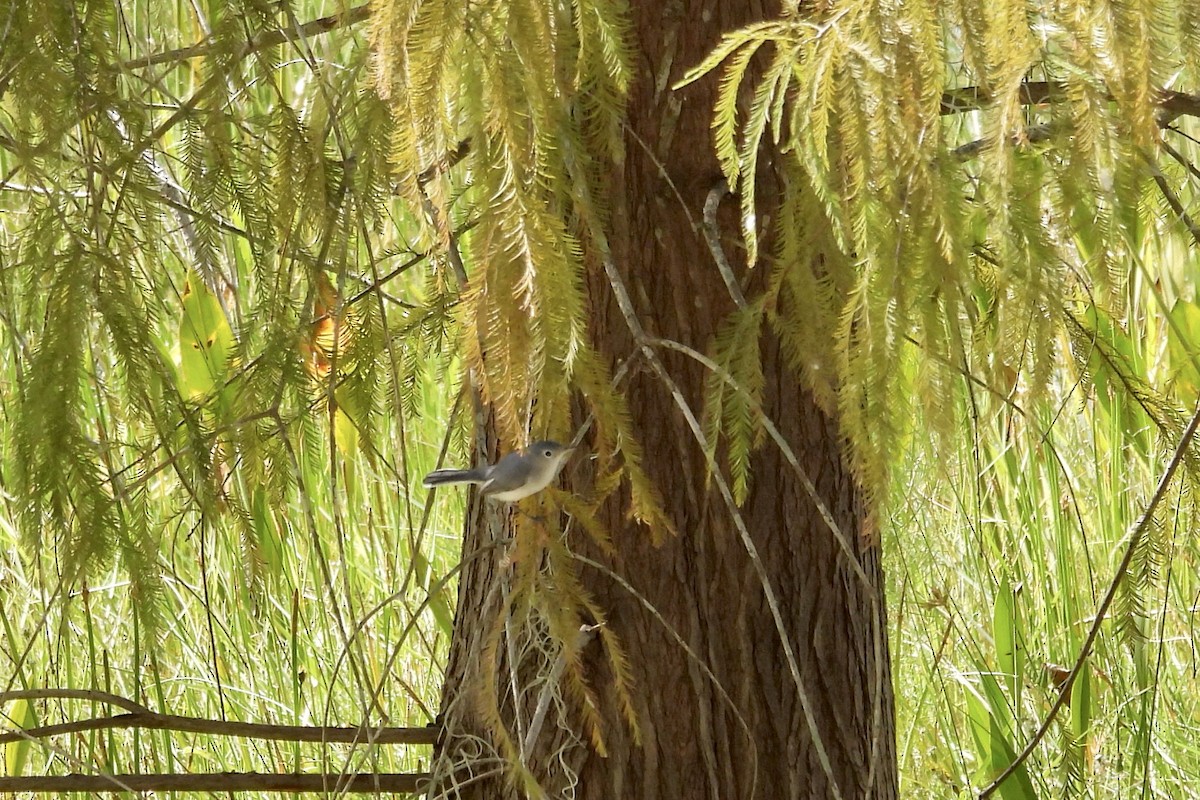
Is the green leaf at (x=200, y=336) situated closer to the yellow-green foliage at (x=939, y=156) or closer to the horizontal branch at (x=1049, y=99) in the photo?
the horizontal branch at (x=1049, y=99)

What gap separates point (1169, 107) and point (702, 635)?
0.73 metres

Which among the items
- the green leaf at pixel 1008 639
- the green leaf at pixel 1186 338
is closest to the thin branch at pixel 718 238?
the green leaf at pixel 1186 338

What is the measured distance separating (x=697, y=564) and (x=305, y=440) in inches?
18.0

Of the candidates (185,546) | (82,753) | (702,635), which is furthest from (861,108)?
(185,546)

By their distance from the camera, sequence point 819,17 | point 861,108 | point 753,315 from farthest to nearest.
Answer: point 753,315, point 819,17, point 861,108

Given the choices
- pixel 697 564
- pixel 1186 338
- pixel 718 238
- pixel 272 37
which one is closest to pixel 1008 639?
pixel 1186 338

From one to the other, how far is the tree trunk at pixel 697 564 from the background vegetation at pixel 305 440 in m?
0.12

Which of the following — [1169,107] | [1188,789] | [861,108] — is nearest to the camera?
[861,108]

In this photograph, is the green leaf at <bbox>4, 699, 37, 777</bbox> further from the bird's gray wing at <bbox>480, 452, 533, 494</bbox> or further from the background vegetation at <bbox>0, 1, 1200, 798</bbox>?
the bird's gray wing at <bbox>480, 452, 533, 494</bbox>

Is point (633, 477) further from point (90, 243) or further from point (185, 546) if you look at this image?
point (185, 546)

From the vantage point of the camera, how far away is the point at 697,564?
144 cm

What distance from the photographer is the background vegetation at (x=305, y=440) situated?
1.01m

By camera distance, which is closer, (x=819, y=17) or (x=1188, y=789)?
(x=819, y=17)

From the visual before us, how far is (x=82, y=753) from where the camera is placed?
1.92 meters
